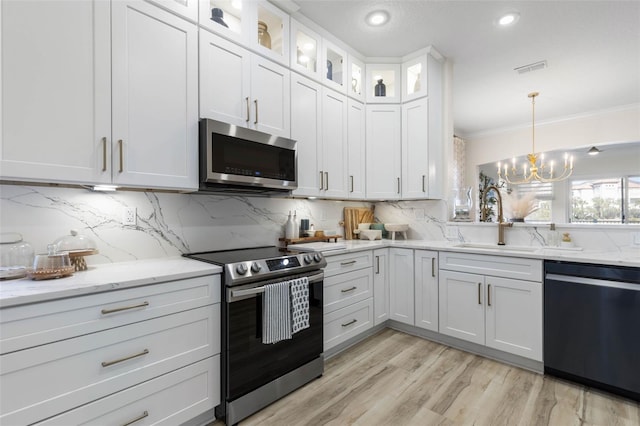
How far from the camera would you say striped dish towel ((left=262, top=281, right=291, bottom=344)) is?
5.96 feet

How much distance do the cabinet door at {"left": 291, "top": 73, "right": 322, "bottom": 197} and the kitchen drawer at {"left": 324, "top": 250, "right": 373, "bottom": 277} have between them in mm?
653

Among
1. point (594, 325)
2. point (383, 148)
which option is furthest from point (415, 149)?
point (594, 325)

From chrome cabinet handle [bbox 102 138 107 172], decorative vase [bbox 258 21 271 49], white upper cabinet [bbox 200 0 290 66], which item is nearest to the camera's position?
chrome cabinet handle [bbox 102 138 107 172]

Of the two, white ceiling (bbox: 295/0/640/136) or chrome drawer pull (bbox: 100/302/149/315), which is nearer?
chrome drawer pull (bbox: 100/302/149/315)

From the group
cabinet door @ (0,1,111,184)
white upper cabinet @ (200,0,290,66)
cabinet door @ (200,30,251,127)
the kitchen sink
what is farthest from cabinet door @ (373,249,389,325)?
cabinet door @ (0,1,111,184)

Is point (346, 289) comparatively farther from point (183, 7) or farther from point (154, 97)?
point (183, 7)

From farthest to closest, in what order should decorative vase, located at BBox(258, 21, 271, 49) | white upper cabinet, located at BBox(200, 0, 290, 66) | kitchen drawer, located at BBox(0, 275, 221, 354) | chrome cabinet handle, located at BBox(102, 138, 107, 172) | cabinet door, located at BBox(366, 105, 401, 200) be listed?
cabinet door, located at BBox(366, 105, 401, 200) → decorative vase, located at BBox(258, 21, 271, 49) → white upper cabinet, located at BBox(200, 0, 290, 66) → chrome cabinet handle, located at BBox(102, 138, 107, 172) → kitchen drawer, located at BBox(0, 275, 221, 354)

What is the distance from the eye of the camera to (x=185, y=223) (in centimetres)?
220

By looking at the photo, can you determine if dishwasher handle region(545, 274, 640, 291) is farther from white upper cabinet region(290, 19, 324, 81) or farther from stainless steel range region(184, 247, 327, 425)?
white upper cabinet region(290, 19, 324, 81)

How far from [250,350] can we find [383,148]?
8.24 ft

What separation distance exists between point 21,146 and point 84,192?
1.54 feet

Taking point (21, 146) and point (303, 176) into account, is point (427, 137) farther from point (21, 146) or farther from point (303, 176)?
point (21, 146)

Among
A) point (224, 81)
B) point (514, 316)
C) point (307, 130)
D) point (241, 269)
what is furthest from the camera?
point (307, 130)

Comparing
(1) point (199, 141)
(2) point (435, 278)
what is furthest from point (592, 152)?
(1) point (199, 141)
